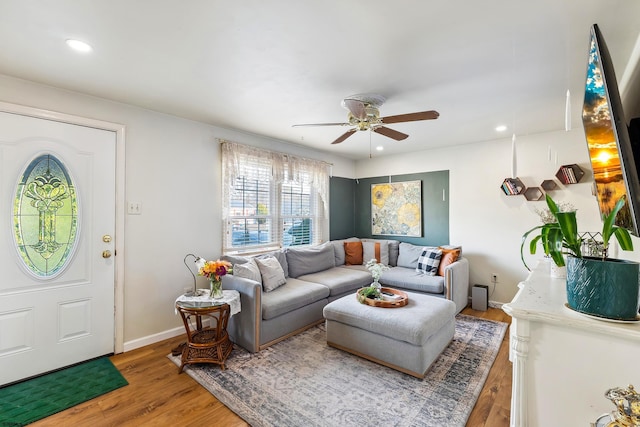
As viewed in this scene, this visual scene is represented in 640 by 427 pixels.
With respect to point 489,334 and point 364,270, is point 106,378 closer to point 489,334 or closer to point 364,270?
point 364,270

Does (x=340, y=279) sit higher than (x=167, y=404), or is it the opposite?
(x=340, y=279)

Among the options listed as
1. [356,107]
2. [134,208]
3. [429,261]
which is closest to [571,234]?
[356,107]

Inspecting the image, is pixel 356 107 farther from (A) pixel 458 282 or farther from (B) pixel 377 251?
(B) pixel 377 251

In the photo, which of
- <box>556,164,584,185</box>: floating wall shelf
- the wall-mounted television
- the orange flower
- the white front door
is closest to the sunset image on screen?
the wall-mounted television

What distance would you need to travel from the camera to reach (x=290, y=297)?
123 inches

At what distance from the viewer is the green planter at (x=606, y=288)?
3.41 feet

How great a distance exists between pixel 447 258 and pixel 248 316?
2.83m

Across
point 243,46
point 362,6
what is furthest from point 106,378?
point 362,6

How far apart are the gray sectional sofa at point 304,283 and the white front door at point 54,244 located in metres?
1.24

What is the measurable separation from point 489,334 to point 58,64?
467cm

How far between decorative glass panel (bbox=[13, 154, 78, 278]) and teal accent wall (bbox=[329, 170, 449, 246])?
3681mm

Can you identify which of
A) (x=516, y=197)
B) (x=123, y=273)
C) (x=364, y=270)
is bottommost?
(x=364, y=270)

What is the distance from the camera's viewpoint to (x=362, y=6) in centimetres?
149

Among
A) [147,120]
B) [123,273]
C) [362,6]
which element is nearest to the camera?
[362,6]
